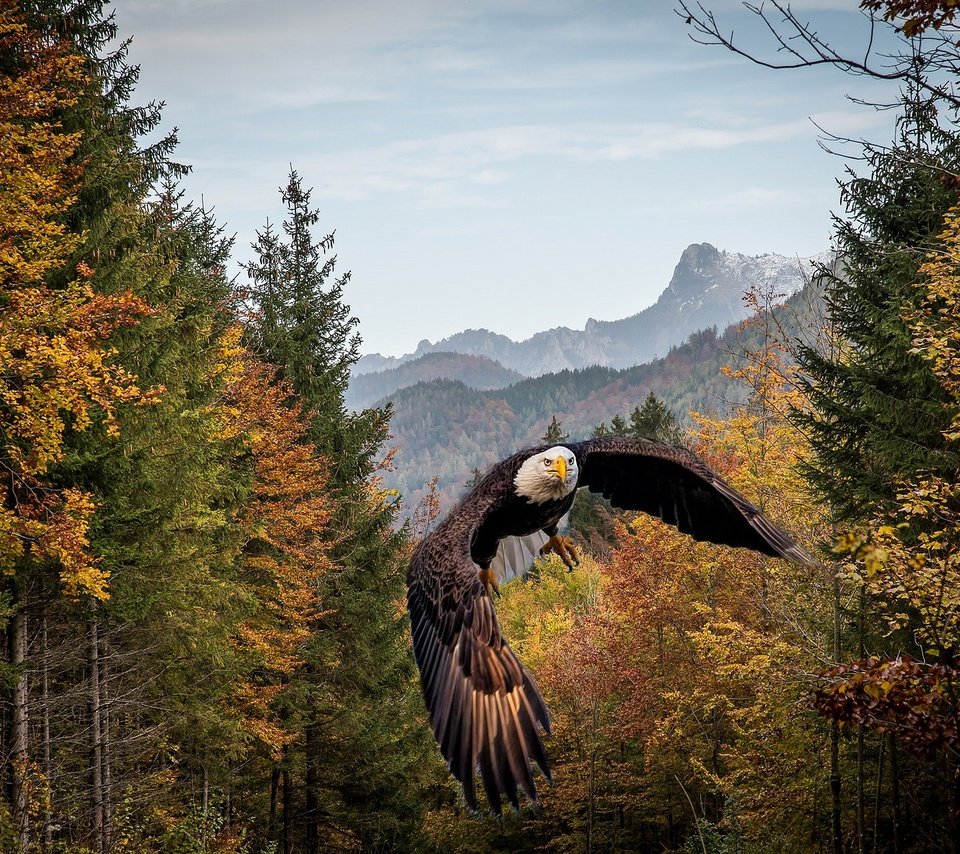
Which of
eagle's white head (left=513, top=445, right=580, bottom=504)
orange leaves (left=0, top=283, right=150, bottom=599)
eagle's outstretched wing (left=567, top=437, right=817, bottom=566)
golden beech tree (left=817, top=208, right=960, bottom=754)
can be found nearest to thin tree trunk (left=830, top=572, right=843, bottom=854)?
golden beech tree (left=817, top=208, right=960, bottom=754)

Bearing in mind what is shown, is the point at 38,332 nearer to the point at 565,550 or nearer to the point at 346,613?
the point at 565,550

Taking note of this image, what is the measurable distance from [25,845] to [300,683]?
10282 millimetres

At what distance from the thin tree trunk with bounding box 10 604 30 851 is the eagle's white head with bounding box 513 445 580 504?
22.8ft

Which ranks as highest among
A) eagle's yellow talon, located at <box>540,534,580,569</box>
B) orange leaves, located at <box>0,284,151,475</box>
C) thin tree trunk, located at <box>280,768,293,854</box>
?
orange leaves, located at <box>0,284,151,475</box>

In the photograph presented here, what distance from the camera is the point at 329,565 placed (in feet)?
63.0

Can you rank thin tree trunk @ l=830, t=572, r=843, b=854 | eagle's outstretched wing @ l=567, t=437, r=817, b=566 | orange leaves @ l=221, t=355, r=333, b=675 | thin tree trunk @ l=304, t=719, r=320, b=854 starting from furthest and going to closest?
thin tree trunk @ l=304, t=719, r=320, b=854, orange leaves @ l=221, t=355, r=333, b=675, thin tree trunk @ l=830, t=572, r=843, b=854, eagle's outstretched wing @ l=567, t=437, r=817, b=566

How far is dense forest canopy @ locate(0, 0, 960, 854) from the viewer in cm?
899

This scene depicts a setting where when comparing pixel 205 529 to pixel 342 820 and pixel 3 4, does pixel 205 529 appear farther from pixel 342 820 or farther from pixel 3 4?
pixel 342 820

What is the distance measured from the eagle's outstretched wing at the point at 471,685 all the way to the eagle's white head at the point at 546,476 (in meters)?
0.48

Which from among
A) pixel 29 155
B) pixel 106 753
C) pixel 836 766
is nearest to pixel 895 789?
pixel 836 766

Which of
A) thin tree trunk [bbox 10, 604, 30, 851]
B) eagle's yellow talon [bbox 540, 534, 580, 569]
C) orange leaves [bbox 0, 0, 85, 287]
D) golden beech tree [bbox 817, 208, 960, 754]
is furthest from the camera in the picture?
thin tree trunk [bbox 10, 604, 30, 851]

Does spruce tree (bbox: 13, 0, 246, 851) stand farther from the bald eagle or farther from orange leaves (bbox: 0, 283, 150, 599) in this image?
the bald eagle

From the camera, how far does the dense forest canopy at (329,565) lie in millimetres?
8992

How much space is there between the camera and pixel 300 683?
19.4 m
